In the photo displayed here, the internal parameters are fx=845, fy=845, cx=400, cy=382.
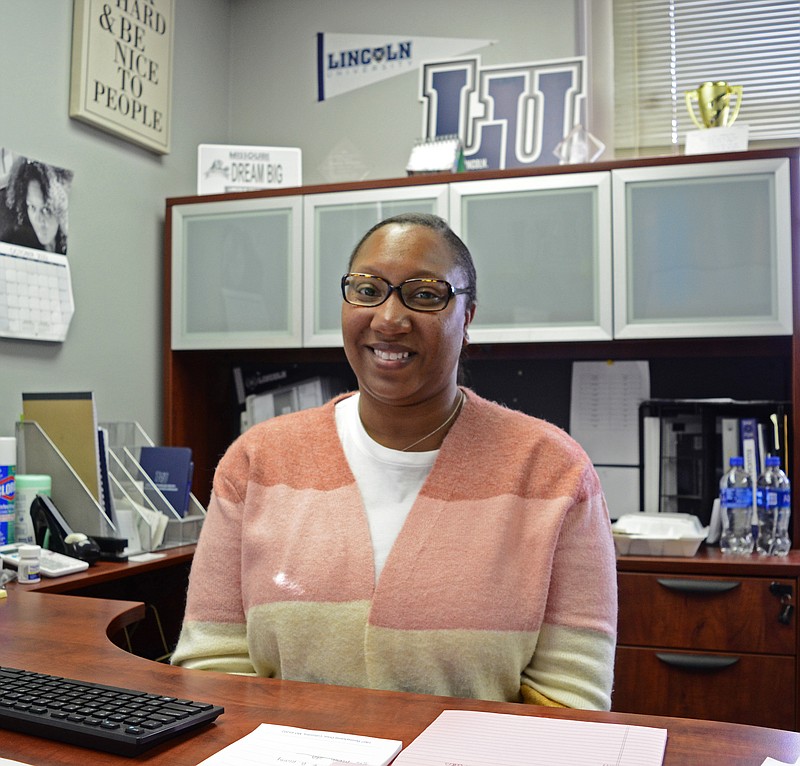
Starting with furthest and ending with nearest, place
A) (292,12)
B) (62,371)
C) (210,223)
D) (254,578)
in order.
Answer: (292,12), (210,223), (62,371), (254,578)

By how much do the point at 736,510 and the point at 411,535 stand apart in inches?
52.8

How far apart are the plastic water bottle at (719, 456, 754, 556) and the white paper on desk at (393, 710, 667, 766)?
1.44 m

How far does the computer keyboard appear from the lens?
2.61 ft

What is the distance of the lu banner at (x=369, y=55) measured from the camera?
2.91 m

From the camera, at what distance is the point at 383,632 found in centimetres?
115

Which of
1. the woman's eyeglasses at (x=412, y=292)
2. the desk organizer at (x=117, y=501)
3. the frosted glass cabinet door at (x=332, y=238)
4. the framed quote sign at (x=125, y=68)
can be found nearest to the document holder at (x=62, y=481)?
the desk organizer at (x=117, y=501)

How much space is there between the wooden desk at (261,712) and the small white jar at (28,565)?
0.51 meters

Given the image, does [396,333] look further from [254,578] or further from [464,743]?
[464,743]

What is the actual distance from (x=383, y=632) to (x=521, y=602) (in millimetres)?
194

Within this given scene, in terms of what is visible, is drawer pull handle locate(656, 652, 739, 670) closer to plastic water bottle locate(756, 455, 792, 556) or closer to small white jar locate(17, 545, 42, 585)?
plastic water bottle locate(756, 455, 792, 556)

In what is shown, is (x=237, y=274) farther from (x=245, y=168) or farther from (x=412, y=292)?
(x=412, y=292)

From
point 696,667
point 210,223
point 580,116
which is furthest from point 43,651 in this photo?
point 580,116

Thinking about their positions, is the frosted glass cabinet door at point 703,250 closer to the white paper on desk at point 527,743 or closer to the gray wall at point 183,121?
the gray wall at point 183,121

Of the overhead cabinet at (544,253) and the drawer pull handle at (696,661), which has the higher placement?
the overhead cabinet at (544,253)
